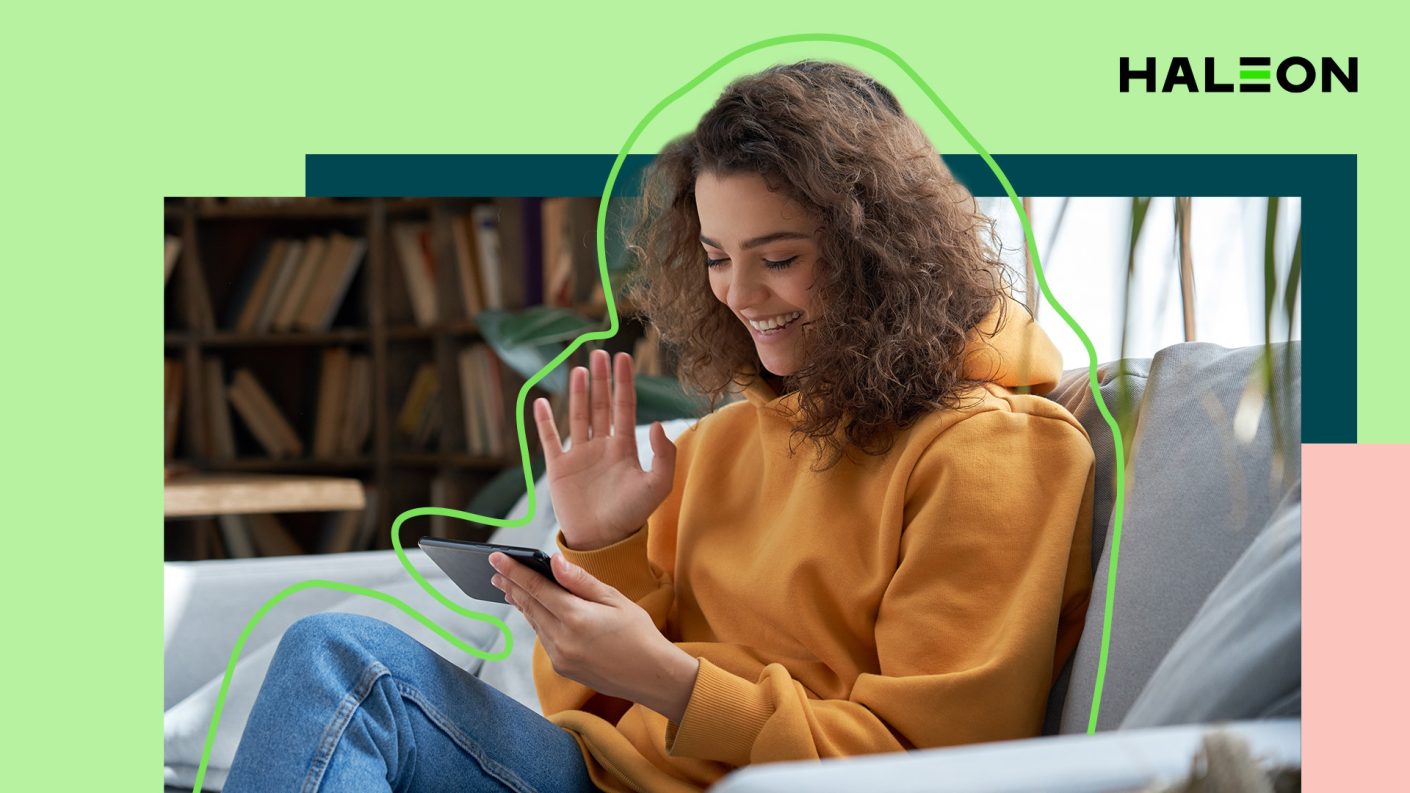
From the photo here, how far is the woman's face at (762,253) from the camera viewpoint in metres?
1.12

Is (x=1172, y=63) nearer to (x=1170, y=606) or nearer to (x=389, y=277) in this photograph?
(x=1170, y=606)

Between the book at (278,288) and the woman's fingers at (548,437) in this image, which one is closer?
the woman's fingers at (548,437)

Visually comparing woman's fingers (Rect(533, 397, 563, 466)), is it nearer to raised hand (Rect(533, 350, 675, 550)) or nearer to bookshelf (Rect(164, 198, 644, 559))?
raised hand (Rect(533, 350, 675, 550))

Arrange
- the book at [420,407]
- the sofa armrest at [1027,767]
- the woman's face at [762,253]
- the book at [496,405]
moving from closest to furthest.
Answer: the sofa armrest at [1027,767], the woman's face at [762,253], the book at [496,405], the book at [420,407]

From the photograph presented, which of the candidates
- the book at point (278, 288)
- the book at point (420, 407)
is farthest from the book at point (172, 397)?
the book at point (420, 407)

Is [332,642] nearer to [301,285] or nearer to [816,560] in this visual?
[816,560]

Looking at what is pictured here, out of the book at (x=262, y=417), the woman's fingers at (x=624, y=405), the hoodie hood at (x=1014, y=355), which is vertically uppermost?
the hoodie hood at (x=1014, y=355)

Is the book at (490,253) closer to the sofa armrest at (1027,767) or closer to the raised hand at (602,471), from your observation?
the raised hand at (602,471)

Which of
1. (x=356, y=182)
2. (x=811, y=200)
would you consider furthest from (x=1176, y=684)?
(x=356, y=182)

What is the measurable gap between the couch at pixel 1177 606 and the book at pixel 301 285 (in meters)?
1.98

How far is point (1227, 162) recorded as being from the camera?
3.82 feet

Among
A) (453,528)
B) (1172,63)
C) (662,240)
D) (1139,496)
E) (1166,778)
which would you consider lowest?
(453,528)

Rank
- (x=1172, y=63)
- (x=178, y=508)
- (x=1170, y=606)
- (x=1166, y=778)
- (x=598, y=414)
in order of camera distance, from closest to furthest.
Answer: (x=1166, y=778), (x=1170, y=606), (x=1172, y=63), (x=598, y=414), (x=178, y=508)

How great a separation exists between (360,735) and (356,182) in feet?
2.00
